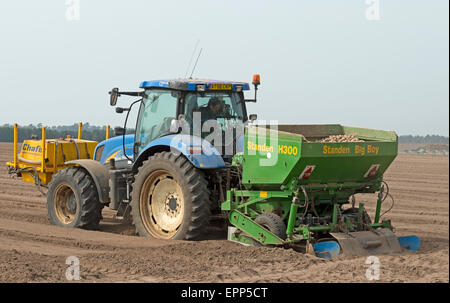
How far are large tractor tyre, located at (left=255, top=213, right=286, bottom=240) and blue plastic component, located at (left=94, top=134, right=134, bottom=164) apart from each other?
293 cm

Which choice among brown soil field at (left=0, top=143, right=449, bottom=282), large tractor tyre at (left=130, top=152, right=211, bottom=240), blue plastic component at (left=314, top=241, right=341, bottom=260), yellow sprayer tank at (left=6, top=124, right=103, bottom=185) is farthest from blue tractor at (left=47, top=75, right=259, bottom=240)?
blue plastic component at (left=314, top=241, right=341, bottom=260)

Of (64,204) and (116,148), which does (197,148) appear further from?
(64,204)

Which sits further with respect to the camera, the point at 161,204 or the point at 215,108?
the point at 215,108

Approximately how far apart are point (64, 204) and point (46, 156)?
1.13m

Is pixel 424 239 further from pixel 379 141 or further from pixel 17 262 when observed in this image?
pixel 17 262

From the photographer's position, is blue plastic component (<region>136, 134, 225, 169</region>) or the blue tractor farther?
the blue tractor

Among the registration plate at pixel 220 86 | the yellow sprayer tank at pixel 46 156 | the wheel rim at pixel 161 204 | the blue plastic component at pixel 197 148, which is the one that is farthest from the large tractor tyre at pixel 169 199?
the yellow sprayer tank at pixel 46 156

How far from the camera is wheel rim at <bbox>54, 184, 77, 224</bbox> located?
436 inches

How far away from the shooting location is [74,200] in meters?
11.0

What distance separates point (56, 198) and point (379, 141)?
17.2 feet

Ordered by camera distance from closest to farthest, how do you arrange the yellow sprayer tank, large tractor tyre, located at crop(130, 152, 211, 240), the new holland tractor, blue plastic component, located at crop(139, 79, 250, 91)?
the new holland tractor → large tractor tyre, located at crop(130, 152, 211, 240) → blue plastic component, located at crop(139, 79, 250, 91) → the yellow sprayer tank

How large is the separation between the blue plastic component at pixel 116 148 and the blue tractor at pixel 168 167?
24 millimetres

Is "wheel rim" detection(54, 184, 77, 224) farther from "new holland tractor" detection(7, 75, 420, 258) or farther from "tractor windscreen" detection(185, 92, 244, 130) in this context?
"tractor windscreen" detection(185, 92, 244, 130)

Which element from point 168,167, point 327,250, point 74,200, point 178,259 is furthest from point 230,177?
point 74,200
